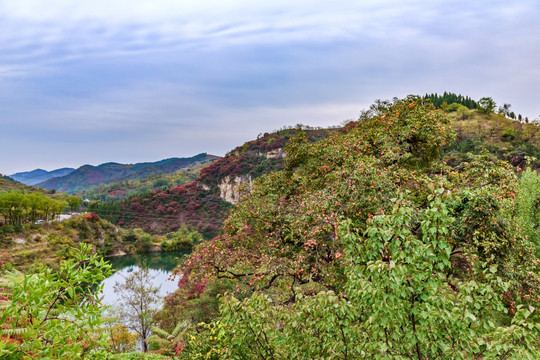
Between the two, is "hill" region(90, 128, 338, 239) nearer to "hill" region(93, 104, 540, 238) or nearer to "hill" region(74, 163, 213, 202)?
"hill" region(93, 104, 540, 238)

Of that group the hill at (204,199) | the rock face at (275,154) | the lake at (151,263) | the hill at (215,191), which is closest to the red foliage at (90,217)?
the lake at (151,263)

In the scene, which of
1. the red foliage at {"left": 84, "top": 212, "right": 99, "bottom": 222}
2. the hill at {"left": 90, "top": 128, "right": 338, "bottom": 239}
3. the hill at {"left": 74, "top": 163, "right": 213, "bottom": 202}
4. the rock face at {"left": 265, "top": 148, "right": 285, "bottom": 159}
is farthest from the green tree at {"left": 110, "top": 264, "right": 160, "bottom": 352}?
the hill at {"left": 74, "top": 163, "right": 213, "bottom": 202}

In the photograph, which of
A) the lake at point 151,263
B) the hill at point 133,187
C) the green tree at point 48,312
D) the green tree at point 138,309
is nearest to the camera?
the green tree at point 48,312

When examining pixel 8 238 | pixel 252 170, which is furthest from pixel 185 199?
pixel 8 238

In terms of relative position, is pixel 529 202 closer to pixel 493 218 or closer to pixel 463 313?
pixel 493 218

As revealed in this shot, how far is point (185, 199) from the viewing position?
275 feet

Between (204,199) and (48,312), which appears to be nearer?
(48,312)

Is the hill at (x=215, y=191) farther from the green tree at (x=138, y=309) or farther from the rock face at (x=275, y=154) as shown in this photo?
the green tree at (x=138, y=309)

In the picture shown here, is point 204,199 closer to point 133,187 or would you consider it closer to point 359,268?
point 359,268

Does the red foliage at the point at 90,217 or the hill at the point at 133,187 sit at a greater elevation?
the hill at the point at 133,187

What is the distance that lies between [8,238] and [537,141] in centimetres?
7336

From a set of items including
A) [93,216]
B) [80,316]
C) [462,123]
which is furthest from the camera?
[93,216]

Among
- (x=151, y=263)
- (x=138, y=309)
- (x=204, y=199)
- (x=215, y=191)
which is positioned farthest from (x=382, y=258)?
(x=215, y=191)

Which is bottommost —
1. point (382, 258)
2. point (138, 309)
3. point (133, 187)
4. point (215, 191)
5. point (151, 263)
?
point (151, 263)
